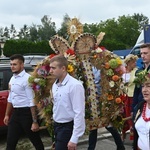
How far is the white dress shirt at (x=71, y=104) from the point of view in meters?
3.51

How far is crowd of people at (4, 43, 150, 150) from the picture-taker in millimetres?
2990

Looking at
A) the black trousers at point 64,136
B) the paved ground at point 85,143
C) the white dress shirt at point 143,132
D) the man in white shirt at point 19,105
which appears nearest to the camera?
the white dress shirt at point 143,132

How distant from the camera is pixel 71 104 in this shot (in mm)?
3645

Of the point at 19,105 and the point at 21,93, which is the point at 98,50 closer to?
the point at 21,93

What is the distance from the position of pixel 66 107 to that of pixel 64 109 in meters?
0.04

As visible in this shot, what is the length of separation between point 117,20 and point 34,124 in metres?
64.4

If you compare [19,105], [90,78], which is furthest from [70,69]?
[19,105]

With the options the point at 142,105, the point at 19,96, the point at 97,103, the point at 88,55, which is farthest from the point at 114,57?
the point at 142,105

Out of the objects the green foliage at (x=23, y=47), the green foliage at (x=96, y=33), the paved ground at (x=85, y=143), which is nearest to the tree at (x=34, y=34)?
the green foliage at (x=96, y=33)

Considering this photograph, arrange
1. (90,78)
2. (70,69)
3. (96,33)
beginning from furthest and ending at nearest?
1. (96,33)
2. (90,78)
3. (70,69)

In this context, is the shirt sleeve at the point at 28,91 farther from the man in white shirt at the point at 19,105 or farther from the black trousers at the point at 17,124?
the black trousers at the point at 17,124

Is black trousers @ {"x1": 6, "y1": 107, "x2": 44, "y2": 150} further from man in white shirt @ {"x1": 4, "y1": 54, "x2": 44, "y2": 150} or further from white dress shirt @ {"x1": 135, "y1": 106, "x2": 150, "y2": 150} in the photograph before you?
white dress shirt @ {"x1": 135, "y1": 106, "x2": 150, "y2": 150}

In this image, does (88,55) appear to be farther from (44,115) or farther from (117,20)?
(117,20)

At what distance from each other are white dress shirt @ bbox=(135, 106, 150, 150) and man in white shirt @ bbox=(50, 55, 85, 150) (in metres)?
0.77
